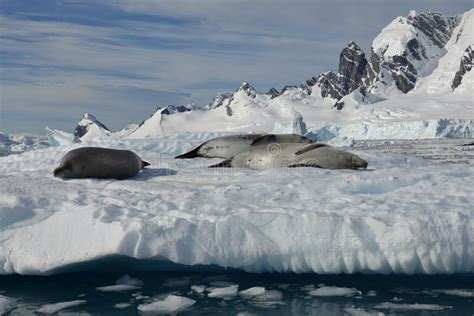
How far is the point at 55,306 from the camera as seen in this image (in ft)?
10.3

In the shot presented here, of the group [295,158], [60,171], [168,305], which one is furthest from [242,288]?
[295,158]

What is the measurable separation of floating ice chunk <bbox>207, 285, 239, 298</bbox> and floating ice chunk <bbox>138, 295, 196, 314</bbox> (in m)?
0.16

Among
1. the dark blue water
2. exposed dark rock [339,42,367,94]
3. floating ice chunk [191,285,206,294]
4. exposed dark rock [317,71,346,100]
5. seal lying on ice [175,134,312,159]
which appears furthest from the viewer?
exposed dark rock [317,71,346,100]

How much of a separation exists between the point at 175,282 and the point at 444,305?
160 cm

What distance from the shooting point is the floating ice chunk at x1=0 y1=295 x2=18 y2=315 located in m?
3.10

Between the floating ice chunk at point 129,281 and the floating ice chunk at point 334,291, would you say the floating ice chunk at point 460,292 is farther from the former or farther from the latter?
the floating ice chunk at point 129,281

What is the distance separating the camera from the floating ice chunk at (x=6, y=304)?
3104 mm

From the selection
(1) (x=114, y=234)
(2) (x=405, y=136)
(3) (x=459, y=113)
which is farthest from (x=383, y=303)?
(3) (x=459, y=113)

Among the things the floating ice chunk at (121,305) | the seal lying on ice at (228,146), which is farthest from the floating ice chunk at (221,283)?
the seal lying on ice at (228,146)

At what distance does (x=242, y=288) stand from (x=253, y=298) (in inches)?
7.6

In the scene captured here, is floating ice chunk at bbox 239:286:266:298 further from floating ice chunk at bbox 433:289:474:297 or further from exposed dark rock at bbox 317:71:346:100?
exposed dark rock at bbox 317:71:346:100

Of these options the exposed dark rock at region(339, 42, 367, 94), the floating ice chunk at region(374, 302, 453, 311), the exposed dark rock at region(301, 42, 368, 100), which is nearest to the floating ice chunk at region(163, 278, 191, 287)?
the floating ice chunk at region(374, 302, 453, 311)

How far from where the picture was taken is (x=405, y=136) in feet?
234

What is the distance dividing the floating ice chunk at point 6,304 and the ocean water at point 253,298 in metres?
0.04
